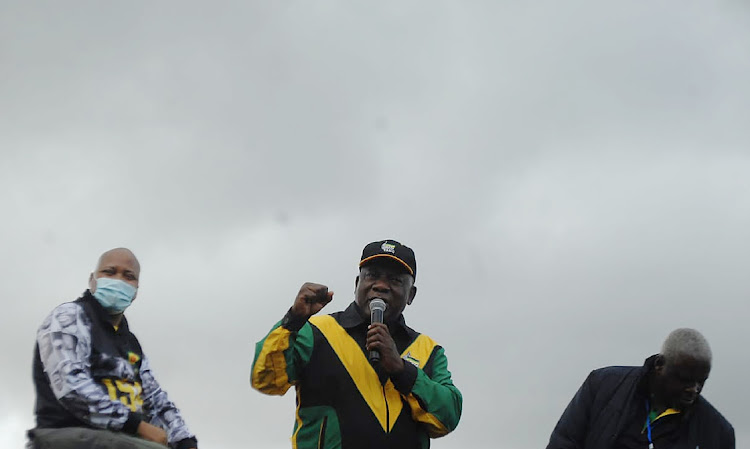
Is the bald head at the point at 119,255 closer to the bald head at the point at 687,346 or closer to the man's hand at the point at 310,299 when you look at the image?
the man's hand at the point at 310,299

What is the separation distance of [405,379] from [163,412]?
1997mm

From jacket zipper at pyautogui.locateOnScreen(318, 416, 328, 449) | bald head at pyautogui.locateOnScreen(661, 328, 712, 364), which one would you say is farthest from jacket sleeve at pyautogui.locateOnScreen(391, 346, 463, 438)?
bald head at pyautogui.locateOnScreen(661, 328, 712, 364)

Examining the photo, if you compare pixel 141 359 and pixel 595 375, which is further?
pixel 595 375

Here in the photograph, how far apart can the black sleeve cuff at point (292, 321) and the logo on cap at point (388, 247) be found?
128 cm

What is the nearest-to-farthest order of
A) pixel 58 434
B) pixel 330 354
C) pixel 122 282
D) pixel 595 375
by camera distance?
1. pixel 58 434
2. pixel 122 282
3. pixel 330 354
4. pixel 595 375

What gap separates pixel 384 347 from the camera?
28.2 ft

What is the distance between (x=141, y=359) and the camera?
Result: 27.5ft

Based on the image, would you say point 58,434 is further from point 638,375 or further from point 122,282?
point 638,375

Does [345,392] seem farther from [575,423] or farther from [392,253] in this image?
[575,423]

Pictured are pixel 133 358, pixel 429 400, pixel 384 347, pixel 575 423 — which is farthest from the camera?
pixel 575 423

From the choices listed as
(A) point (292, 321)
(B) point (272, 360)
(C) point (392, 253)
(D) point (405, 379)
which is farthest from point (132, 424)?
(C) point (392, 253)

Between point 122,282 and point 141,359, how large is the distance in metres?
0.64

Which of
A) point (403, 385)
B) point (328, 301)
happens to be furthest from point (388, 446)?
point (328, 301)

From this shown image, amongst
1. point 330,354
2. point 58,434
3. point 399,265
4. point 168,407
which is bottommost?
point 58,434
